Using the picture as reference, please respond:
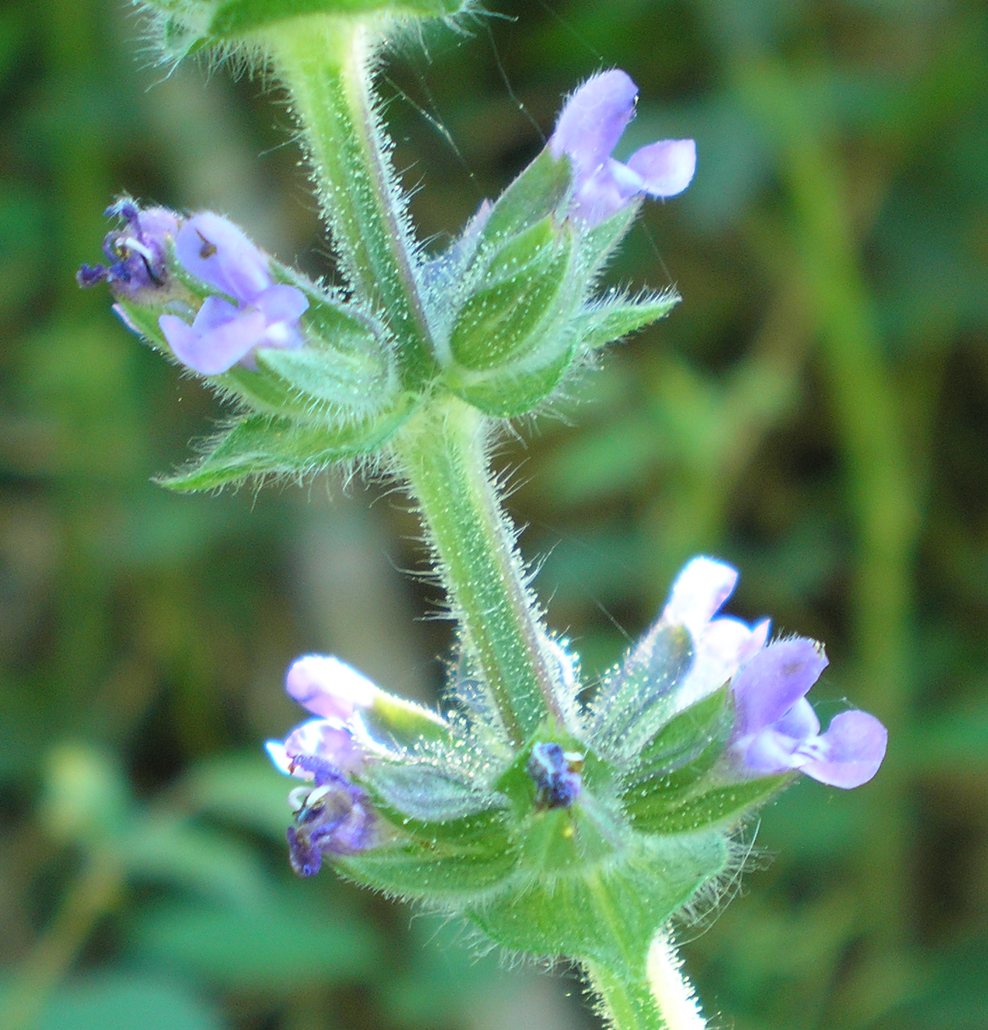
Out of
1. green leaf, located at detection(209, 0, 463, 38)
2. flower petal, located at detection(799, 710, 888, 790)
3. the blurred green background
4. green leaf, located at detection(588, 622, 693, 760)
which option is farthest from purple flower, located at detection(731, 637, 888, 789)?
the blurred green background

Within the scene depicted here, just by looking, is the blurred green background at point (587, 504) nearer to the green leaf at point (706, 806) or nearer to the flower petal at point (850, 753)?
the green leaf at point (706, 806)

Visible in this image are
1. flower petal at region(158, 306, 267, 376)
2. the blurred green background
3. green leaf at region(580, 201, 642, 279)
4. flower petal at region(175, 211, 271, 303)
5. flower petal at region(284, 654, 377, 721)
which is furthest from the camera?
the blurred green background

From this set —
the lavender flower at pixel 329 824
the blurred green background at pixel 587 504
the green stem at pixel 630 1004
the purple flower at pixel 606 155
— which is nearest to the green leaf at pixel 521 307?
the purple flower at pixel 606 155

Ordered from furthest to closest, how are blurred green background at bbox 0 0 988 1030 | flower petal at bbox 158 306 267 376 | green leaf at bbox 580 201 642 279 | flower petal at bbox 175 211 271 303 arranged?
blurred green background at bbox 0 0 988 1030 < green leaf at bbox 580 201 642 279 < flower petal at bbox 175 211 271 303 < flower petal at bbox 158 306 267 376

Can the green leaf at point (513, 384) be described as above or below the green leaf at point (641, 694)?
above

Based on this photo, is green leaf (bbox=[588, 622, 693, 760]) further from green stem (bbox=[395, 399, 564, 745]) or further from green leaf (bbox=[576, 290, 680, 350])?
green leaf (bbox=[576, 290, 680, 350])

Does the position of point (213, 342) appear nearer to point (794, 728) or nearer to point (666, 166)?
point (666, 166)
